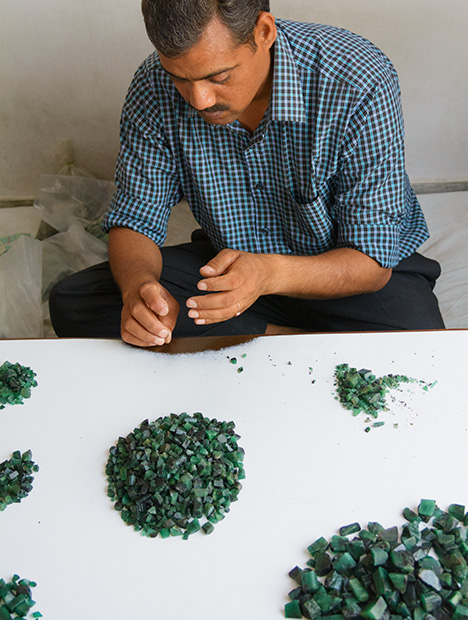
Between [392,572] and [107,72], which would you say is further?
[107,72]

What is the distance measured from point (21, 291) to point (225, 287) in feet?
3.63

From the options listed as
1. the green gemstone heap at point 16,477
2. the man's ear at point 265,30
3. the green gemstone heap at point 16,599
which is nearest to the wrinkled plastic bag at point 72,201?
the man's ear at point 265,30

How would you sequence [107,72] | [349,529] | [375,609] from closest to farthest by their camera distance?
[375,609] < [349,529] < [107,72]

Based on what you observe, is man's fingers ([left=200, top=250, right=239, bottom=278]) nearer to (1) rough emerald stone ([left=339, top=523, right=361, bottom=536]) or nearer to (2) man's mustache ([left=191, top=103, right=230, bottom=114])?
(2) man's mustache ([left=191, top=103, right=230, bottom=114])

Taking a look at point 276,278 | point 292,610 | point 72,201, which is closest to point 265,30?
point 276,278

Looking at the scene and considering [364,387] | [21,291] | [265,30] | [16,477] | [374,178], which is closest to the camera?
[16,477]

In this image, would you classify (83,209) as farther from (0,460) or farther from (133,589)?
(133,589)

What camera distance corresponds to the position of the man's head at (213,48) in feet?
3.45

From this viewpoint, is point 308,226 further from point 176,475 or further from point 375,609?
point 375,609

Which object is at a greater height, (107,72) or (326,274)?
(107,72)

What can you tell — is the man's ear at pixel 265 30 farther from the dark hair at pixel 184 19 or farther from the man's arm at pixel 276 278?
the man's arm at pixel 276 278

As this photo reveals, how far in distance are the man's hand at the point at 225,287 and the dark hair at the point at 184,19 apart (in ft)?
1.33

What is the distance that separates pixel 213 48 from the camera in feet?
3.55

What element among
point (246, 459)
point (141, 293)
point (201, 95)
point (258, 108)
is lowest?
point (246, 459)
